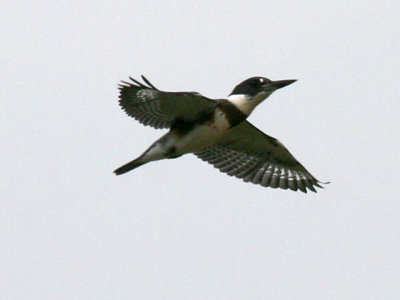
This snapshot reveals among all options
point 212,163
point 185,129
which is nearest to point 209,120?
point 185,129

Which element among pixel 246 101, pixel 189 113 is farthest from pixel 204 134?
pixel 246 101

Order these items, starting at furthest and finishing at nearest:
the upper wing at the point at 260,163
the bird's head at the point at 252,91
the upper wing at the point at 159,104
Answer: the upper wing at the point at 260,163
the bird's head at the point at 252,91
the upper wing at the point at 159,104

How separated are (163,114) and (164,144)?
0.40 meters

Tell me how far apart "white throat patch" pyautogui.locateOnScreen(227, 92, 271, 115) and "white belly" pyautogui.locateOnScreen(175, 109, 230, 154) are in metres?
0.25

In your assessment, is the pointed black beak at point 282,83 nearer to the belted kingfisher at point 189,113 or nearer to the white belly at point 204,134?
the belted kingfisher at point 189,113

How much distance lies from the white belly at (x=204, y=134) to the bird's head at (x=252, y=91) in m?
0.27

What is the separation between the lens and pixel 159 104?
14.4 meters

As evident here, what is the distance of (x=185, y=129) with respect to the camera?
14516 mm

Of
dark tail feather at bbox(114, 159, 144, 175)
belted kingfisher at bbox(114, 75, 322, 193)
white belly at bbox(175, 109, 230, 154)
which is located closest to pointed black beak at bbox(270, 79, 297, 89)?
belted kingfisher at bbox(114, 75, 322, 193)

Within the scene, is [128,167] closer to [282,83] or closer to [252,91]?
[252,91]

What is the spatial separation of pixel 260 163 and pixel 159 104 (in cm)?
233

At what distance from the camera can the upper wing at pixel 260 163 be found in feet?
52.1

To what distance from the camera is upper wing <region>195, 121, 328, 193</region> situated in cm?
1588

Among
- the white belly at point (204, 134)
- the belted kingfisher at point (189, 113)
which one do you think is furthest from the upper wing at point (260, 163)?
the white belly at point (204, 134)
